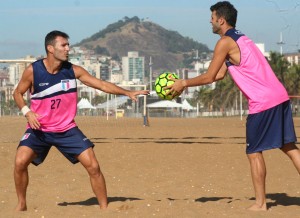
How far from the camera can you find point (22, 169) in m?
9.19

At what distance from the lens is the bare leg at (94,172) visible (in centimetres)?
911

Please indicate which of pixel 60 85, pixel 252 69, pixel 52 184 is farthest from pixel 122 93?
pixel 52 184

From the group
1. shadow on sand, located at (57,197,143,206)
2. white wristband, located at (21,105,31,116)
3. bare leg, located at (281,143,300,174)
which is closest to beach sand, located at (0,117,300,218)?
Answer: shadow on sand, located at (57,197,143,206)

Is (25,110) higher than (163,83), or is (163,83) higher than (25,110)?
(163,83)

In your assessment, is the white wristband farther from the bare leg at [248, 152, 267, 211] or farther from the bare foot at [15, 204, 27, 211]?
the bare leg at [248, 152, 267, 211]

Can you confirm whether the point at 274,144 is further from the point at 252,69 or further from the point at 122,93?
the point at 122,93

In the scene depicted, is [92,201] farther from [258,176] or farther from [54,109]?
[258,176]

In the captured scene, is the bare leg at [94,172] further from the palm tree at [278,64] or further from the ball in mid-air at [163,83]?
the palm tree at [278,64]

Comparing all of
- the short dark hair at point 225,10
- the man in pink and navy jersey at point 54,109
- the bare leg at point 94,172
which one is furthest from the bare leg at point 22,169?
the short dark hair at point 225,10

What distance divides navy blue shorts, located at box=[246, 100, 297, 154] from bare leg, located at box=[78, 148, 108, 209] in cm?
165

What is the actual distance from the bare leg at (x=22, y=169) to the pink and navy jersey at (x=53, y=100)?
306 millimetres

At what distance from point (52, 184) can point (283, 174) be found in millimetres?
3482

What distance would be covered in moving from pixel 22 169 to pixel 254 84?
102 inches

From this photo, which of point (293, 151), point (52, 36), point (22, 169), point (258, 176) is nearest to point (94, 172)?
point (22, 169)
